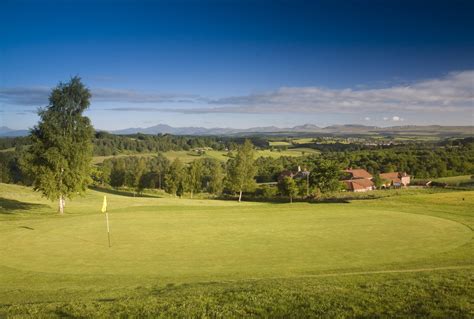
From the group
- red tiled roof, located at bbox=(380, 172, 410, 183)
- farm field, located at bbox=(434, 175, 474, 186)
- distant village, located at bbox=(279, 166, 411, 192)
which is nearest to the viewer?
farm field, located at bbox=(434, 175, 474, 186)

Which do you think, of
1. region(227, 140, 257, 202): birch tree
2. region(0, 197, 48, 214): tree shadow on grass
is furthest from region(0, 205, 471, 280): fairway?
region(227, 140, 257, 202): birch tree

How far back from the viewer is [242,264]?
14992 mm

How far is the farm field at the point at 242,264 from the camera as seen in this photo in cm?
902

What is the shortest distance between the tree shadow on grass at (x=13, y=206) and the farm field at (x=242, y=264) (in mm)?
3824

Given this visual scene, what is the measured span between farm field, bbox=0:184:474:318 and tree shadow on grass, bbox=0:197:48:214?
12.5 feet

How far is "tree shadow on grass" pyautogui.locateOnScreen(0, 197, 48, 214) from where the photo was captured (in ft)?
104

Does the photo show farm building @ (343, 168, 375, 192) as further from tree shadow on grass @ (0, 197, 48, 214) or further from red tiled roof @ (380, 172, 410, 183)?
tree shadow on grass @ (0, 197, 48, 214)

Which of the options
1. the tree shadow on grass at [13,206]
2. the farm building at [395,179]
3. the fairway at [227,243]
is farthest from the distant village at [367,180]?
the fairway at [227,243]

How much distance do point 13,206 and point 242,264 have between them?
1093 inches

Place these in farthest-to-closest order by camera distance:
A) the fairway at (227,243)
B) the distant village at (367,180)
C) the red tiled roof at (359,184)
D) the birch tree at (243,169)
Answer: the distant village at (367,180) → the red tiled roof at (359,184) → the birch tree at (243,169) → the fairway at (227,243)

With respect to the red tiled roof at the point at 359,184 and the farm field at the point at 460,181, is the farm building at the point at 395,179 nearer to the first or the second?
the red tiled roof at the point at 359,184

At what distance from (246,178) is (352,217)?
104 feet

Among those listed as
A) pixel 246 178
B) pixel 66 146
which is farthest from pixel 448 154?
pixel 66 146

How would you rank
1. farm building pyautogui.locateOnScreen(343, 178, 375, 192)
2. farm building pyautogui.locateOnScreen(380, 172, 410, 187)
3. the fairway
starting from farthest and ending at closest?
farm building pyautogui.locateOnScreen(380, 172, 410, 187)
farm building pyautogui.locateOnScreen(343, 178, 375, 192)
the fairway
